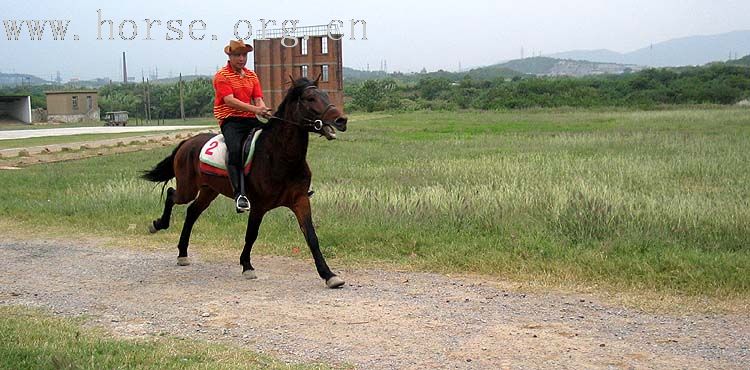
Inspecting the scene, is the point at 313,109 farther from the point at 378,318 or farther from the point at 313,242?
the point at 378,318

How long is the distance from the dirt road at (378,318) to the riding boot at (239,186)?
76 centimetres

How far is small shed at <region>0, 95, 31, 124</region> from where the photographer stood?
63.5 metres

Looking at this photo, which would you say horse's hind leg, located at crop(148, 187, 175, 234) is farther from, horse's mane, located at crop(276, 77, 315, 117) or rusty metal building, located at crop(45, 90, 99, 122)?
rusty metal building, located at crop(45, 90, 99, 122)

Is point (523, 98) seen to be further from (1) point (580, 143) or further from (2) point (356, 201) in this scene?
(2) point (356, 201)

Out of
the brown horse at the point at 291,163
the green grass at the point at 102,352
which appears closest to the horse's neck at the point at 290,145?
the brown horse at the point at 291,163

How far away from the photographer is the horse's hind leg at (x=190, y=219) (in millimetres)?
8853

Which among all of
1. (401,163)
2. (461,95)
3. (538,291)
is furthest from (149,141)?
(461,95)

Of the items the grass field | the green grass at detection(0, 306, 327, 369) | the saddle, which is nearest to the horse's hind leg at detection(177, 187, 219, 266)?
the saddle

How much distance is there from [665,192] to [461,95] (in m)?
84.2

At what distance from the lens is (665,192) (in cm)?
1284

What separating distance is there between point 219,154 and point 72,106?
6635 cm

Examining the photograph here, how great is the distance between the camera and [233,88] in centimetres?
834

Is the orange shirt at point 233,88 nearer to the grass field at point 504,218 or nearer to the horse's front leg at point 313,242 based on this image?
the horse's front leg at point 313,242

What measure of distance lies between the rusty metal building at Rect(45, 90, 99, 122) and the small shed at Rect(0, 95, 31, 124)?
110 inches
